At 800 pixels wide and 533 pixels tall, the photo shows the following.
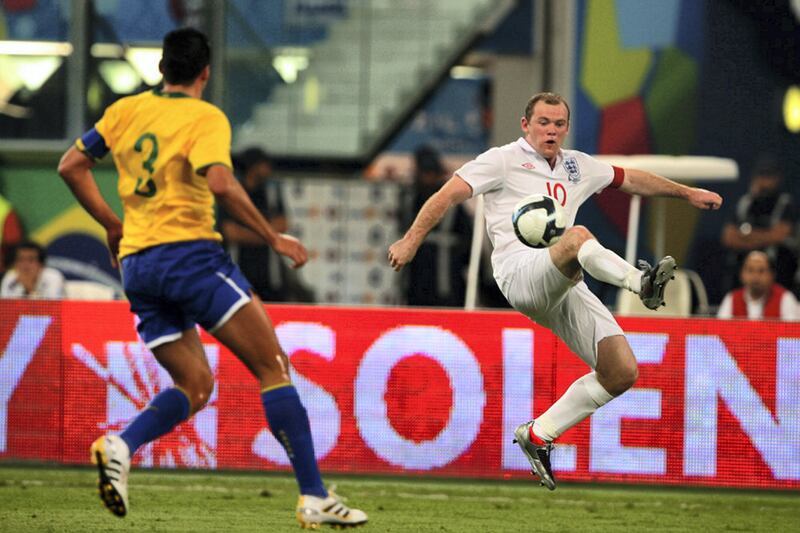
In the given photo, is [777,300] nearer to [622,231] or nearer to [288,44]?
[622,231]

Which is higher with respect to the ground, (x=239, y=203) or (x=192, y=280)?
(x=239, y=203)

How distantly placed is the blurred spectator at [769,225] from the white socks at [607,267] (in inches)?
278

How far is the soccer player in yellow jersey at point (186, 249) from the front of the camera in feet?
22.9

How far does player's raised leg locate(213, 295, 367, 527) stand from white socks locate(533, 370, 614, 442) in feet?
6.30

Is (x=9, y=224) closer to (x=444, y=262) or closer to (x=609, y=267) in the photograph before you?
(x=444, y=262)

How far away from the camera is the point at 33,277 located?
13258mm

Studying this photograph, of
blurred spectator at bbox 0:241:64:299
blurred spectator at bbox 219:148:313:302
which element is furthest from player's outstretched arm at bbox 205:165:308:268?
blurred spectator at bbox 219:148:313:302

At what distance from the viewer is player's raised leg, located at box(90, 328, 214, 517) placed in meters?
7.06

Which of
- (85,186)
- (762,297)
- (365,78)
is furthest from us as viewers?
(365,78)

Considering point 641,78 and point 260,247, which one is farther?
point 641,78

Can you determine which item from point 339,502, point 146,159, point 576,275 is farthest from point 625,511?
point 146,159

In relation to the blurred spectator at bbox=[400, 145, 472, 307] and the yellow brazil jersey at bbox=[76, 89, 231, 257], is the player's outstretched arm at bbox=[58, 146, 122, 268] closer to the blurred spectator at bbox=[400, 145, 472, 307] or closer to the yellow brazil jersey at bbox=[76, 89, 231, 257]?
the yellow brazil jersey at bbox=[76, 89, 231, 257]

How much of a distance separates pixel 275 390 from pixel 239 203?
91cm

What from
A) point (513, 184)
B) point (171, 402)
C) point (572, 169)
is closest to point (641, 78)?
point (572, 169)
